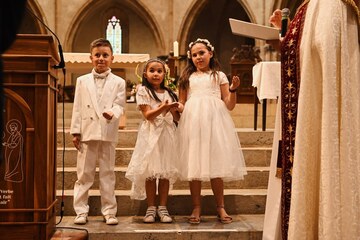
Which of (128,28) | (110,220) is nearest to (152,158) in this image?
(110,220)

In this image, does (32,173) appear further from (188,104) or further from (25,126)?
(188,104)

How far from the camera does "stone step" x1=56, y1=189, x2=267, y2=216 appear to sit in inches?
170

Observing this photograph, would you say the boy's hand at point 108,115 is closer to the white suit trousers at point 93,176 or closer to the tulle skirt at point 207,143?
the white suit trousers at point 93,176

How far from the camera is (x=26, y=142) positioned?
2.84 metres

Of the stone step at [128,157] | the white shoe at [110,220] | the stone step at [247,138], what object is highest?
the stone step at [247,138]

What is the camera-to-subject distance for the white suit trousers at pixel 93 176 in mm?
3965

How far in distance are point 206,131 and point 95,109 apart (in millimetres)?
906

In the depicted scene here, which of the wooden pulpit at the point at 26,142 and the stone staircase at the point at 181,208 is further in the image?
the stone staircase at the point at 181,208

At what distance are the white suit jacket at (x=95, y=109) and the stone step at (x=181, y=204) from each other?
2.12ft

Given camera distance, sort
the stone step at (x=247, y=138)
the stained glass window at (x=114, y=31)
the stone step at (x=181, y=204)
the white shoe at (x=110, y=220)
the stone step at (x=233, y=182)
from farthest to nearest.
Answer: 1. the stained glass window at (x=114, y=31)
2. the stone step at (x=247, y=138)
3. the stone step at (x=233, y=182)
4. the stone step at (x=181, y=204)
5. the white shoe at (x=110, y=220)

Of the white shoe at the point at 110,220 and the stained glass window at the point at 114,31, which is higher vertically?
the stained glass window at the point at 114,31

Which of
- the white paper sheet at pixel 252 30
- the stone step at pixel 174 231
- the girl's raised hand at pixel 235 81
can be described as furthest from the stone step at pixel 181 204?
the white paper sheet at pixel 252 30

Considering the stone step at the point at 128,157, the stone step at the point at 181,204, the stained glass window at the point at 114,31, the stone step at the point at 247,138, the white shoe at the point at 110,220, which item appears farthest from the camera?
the stained glass window at the point at 114,31

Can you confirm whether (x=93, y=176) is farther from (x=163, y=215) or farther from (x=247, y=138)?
(x=247, y=138)
